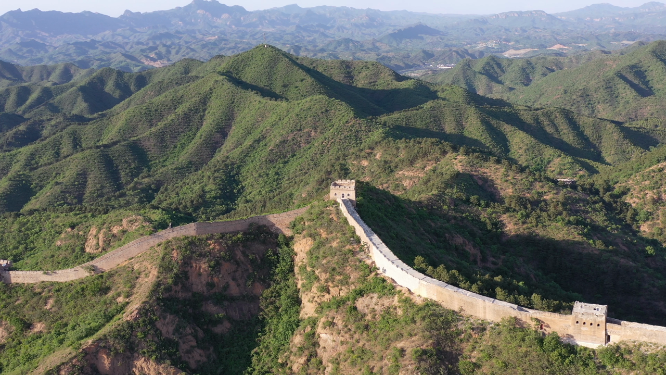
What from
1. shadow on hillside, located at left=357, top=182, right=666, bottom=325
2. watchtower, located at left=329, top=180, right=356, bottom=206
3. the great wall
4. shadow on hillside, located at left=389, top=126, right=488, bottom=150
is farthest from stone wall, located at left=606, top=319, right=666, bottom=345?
shadow on hillside, located at left=389, top=126, right=488, bottom=150

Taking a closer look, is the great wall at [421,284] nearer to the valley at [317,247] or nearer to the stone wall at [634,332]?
the stone wall at [634,332]

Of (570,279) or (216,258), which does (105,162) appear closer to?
(216,258)

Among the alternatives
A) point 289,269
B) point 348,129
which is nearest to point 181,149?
point 348,129

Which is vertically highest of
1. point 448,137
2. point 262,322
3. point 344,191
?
point 344,191

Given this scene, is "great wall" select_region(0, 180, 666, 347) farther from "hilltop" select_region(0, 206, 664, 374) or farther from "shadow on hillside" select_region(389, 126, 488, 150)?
"shadow on hillside" select_region(389, 126, 488, 150)

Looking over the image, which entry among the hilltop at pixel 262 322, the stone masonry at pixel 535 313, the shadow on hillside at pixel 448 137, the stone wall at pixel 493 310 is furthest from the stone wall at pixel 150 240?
the shadow on hillside at pixel 448 137

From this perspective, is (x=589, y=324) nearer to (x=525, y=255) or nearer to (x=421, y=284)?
(x=421, y=284)

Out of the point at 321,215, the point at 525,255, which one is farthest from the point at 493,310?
the point at 525,255
